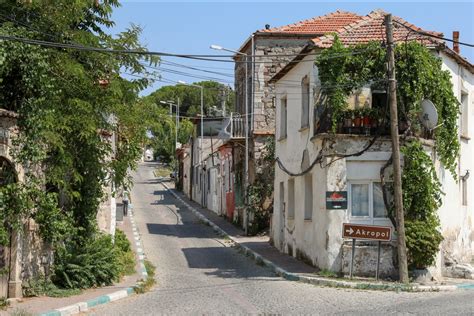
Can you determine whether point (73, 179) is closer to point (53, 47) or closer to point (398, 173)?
point (53, 47)

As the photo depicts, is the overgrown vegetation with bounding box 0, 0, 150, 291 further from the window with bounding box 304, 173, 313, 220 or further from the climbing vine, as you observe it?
the climbing vine

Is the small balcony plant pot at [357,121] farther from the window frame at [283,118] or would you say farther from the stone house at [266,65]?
the stone house at [266,65]

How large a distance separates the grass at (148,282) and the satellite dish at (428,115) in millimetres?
8160

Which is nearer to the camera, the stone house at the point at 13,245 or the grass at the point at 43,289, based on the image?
the stone house at the point at 13,245

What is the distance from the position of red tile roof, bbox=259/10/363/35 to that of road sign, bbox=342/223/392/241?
14439mm

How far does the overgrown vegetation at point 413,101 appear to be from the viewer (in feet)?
58.7

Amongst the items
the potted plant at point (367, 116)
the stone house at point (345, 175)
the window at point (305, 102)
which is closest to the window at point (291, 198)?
the stone house at point (345, 175)

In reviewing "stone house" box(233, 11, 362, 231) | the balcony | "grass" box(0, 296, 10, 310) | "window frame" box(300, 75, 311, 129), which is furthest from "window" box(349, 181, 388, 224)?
"stone house" box(233, 11, 362, 231)

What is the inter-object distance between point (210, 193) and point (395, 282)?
2705cm

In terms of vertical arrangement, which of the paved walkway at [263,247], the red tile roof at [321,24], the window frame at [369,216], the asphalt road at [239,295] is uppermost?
the red tile roof at [321,24]

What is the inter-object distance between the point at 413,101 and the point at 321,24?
1358cm

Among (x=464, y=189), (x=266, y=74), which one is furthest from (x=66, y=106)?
(x=266, y=74)

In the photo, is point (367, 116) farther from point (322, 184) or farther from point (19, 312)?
point (19, 312)

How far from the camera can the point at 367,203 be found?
18.7 meters
